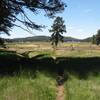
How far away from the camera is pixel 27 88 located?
12.5 metres

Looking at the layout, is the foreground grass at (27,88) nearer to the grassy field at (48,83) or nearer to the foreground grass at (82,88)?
the grassy field at (48,83)

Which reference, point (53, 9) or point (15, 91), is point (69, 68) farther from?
point (53, 9)

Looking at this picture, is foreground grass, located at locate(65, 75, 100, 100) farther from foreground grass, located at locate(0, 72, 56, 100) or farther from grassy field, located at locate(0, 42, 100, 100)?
foreground grass, located at locate(0, 72, 56, 100)

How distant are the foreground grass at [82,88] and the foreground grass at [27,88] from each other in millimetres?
625

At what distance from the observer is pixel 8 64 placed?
17453 millimetres

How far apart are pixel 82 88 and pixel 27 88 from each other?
2.17m

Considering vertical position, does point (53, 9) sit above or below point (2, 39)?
above

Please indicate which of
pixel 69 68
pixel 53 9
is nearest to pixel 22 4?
pixel 53 9

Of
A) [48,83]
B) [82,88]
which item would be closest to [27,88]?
[48,83]

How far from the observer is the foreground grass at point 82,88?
11.5m

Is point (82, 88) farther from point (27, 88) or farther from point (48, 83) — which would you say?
point (27, 88)

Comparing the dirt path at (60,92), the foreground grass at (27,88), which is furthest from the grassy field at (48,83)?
the dirt path at (60,92)

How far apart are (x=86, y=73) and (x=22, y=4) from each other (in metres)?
8.55

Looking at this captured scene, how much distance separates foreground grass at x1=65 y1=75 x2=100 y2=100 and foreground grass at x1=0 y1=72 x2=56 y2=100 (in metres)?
0.63
